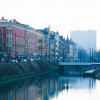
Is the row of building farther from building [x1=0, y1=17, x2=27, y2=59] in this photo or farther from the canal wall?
the canal wall

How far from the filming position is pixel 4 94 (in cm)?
3481

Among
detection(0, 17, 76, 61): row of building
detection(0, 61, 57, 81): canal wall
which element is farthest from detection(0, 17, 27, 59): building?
detection(0, 61, 57, 81): canal wall

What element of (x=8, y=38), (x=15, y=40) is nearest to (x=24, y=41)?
(x=15, y=40)

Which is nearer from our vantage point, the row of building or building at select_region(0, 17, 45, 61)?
building at select_region(0, 17, 45, 61)

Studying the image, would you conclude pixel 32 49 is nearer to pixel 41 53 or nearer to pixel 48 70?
pixel 41 53

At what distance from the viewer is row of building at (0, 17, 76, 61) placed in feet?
206

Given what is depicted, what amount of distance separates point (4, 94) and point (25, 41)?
3805 cm

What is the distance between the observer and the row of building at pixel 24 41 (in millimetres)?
62906

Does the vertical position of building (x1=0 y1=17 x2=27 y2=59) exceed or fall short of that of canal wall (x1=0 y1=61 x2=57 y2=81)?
it exceeds it

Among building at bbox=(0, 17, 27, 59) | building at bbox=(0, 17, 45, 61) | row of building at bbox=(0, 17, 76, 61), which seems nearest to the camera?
building at bbox=(0, 17, 27, 59)

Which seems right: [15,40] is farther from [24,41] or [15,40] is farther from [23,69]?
[23,69]

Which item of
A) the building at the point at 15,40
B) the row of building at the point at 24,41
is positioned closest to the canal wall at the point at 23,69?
the building at the point at 15,40

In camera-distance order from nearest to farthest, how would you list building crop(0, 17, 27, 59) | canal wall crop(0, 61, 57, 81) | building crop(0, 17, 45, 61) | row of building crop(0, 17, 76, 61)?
1. canal wall crop(0, 61, 57, 81)
2. building crop(0, 17, 27, 59)
3. building crop(0, 17, 45, 61)
4. row of building crop(0, 17, 76, 61)

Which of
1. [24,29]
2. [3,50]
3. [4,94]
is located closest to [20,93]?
[4,94]
